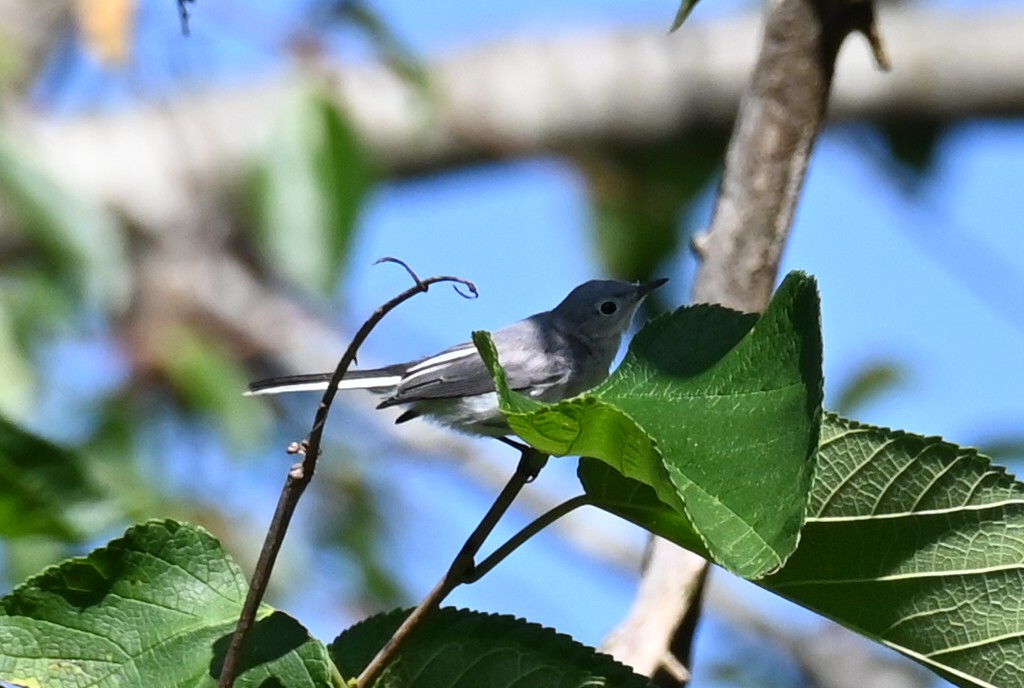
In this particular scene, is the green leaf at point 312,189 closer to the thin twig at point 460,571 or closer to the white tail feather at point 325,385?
the white tail feather at point 325,385

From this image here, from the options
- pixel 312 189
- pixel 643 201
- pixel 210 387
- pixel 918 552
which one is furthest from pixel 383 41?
pixel 918 552

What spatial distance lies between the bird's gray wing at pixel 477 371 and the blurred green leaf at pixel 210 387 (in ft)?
4.46

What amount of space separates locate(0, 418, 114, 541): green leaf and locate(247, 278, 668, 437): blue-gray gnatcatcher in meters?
0.67

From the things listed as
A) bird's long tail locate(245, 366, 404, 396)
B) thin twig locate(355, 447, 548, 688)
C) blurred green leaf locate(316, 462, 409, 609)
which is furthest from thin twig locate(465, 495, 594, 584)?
blurred green leaf locate(316, 462, 409, 609)

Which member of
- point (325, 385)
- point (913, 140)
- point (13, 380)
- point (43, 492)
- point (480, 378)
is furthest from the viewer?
point (913, 140)

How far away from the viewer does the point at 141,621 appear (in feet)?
5.04

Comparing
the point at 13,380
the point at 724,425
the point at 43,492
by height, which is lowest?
the point at 724,425

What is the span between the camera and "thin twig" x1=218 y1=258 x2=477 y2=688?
1239 millimetres

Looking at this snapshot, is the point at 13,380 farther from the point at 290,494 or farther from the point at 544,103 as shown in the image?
the point at 544,103

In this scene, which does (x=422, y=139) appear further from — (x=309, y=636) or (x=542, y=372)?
(x=309, y=636)

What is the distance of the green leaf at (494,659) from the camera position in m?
1.46

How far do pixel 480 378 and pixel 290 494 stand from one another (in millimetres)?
1523

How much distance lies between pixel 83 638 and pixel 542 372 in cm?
138

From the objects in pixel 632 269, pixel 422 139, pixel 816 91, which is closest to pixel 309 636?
pixel 816 91
